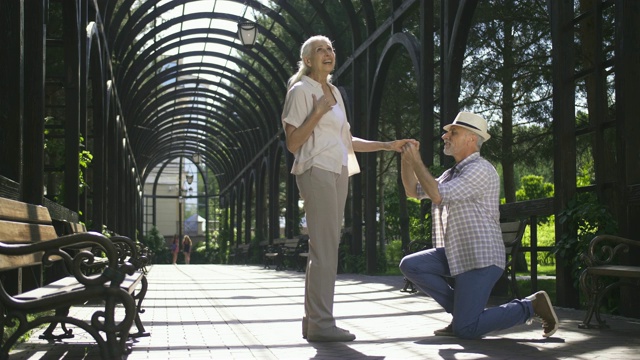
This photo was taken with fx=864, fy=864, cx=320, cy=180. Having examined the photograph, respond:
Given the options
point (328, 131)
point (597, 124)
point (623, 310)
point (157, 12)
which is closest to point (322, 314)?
point (328, 131)

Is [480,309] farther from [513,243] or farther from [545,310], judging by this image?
[513,243]

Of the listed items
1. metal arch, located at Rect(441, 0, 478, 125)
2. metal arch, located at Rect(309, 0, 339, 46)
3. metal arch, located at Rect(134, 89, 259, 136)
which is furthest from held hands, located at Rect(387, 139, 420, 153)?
metal arch, located at Rect(134, 89, 259, 136)

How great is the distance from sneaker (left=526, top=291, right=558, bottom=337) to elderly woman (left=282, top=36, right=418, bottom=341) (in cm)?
106

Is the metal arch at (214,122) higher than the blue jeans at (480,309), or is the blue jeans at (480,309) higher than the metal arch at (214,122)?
the metal arch at (214,122)

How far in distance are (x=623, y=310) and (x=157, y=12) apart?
14.5 metres

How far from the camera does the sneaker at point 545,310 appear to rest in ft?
15.9

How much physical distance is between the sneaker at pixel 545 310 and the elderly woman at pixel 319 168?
41.8 inches

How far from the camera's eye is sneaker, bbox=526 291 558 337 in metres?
4.84

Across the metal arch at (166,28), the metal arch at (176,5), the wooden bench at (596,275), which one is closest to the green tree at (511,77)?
the metal arch at (176,5)

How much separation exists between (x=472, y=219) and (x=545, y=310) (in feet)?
2.14

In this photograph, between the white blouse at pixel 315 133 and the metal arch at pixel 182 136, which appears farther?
the metal arch at pixel 182 136

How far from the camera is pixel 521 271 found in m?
17.4

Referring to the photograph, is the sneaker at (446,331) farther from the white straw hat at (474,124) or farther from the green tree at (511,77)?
the green tree at (511,77)

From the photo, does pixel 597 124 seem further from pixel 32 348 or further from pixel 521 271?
pixel 521 271
